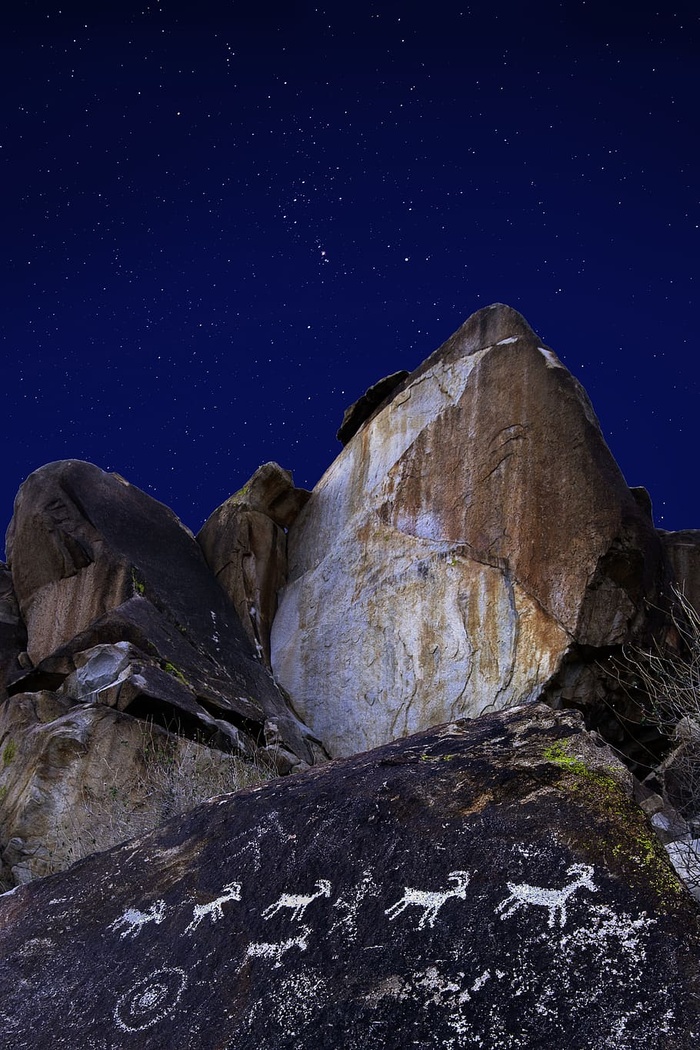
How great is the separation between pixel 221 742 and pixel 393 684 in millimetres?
2764

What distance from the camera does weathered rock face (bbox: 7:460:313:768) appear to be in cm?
1027

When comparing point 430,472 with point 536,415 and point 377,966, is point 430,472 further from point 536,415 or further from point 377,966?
point 377,966

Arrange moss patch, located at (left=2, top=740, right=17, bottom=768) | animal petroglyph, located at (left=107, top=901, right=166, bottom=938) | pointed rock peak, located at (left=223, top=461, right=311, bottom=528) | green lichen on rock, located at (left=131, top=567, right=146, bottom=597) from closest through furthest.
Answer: animal petroglyph, located at (left=107, top=901, right=166, bottom=938)
moss patch, located at (left=2, top=740, right=17, bottom=768)
green lichen on rock, located at (left=131, top=567, right=146, bottom=597)
pointed rock peak, located at (left=223, top=461, right=311, bottom=528)

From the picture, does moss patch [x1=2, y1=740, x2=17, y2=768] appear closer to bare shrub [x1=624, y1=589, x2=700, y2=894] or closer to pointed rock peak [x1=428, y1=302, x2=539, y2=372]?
bare shrub [x1=624, y1=589, x2=700, y2=894]

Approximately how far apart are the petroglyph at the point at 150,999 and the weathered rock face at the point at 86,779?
4.20m

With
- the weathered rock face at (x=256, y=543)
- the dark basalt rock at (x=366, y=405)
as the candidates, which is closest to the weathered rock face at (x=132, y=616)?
the weathered rock face at (x=256, y=543)

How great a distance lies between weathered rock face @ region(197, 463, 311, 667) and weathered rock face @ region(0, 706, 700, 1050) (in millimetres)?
8649

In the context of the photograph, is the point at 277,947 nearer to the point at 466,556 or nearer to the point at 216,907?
the point at 216,907

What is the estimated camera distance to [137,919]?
4477 mm

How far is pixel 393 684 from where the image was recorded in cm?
1212

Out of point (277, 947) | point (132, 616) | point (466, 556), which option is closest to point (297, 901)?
point (277, 947)

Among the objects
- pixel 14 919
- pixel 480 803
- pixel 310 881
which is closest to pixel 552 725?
pixel 480 803

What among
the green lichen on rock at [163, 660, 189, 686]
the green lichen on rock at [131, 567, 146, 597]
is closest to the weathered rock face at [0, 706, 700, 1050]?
the green lichen on rock at [163, 660, 189, 686]

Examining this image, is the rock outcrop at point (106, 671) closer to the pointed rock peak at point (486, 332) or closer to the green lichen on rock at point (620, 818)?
the pointed rock peak at point (486, 332)
